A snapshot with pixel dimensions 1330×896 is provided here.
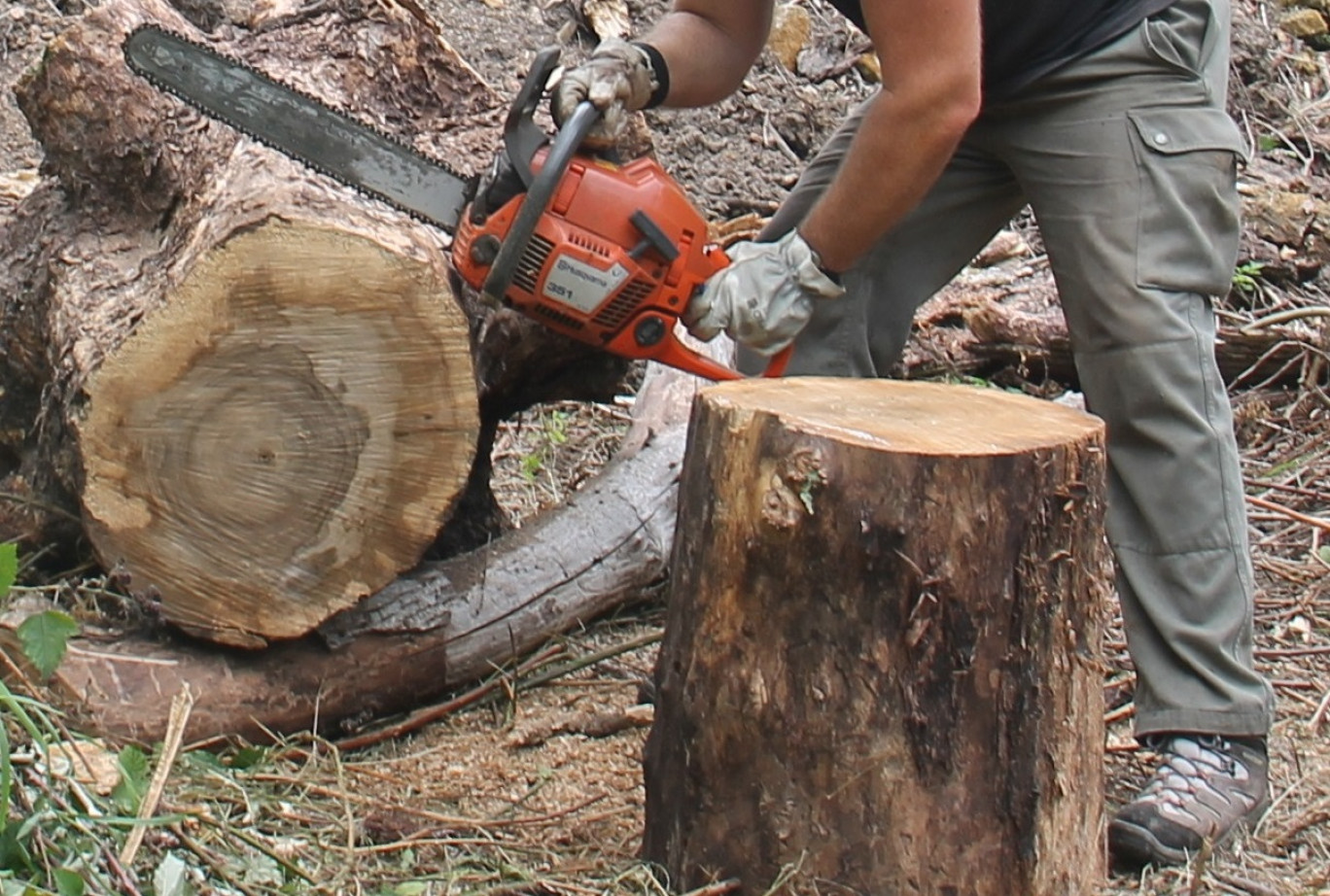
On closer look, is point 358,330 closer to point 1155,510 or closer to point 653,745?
point 653,745

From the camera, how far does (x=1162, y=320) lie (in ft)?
9.22

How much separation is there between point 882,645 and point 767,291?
837 mm

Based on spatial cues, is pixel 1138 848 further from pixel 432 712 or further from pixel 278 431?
pixel 278 431

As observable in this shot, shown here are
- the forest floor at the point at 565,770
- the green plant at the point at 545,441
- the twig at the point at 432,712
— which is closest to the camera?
the forest floor at the point at 565,770

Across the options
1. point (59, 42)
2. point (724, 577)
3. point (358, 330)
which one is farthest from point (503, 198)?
point (59, 42)

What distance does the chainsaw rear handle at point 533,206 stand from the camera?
2723 mm

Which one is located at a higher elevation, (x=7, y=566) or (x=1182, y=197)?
(x=1182, y=197)

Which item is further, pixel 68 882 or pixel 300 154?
pixel 300 154

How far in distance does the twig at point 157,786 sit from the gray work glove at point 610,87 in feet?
3.91

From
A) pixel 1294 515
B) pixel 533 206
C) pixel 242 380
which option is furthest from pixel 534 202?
pixel 1294 515

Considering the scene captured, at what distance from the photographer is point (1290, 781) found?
3.09 meters

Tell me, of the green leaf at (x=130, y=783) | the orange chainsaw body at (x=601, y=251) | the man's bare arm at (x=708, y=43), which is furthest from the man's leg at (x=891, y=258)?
the green leaf at (x=130, y=783)

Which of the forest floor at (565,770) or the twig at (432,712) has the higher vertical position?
the forest floor at (565,770)

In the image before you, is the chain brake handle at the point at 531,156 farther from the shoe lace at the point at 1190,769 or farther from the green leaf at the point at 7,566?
the shoe lace at the point at 1190,769
